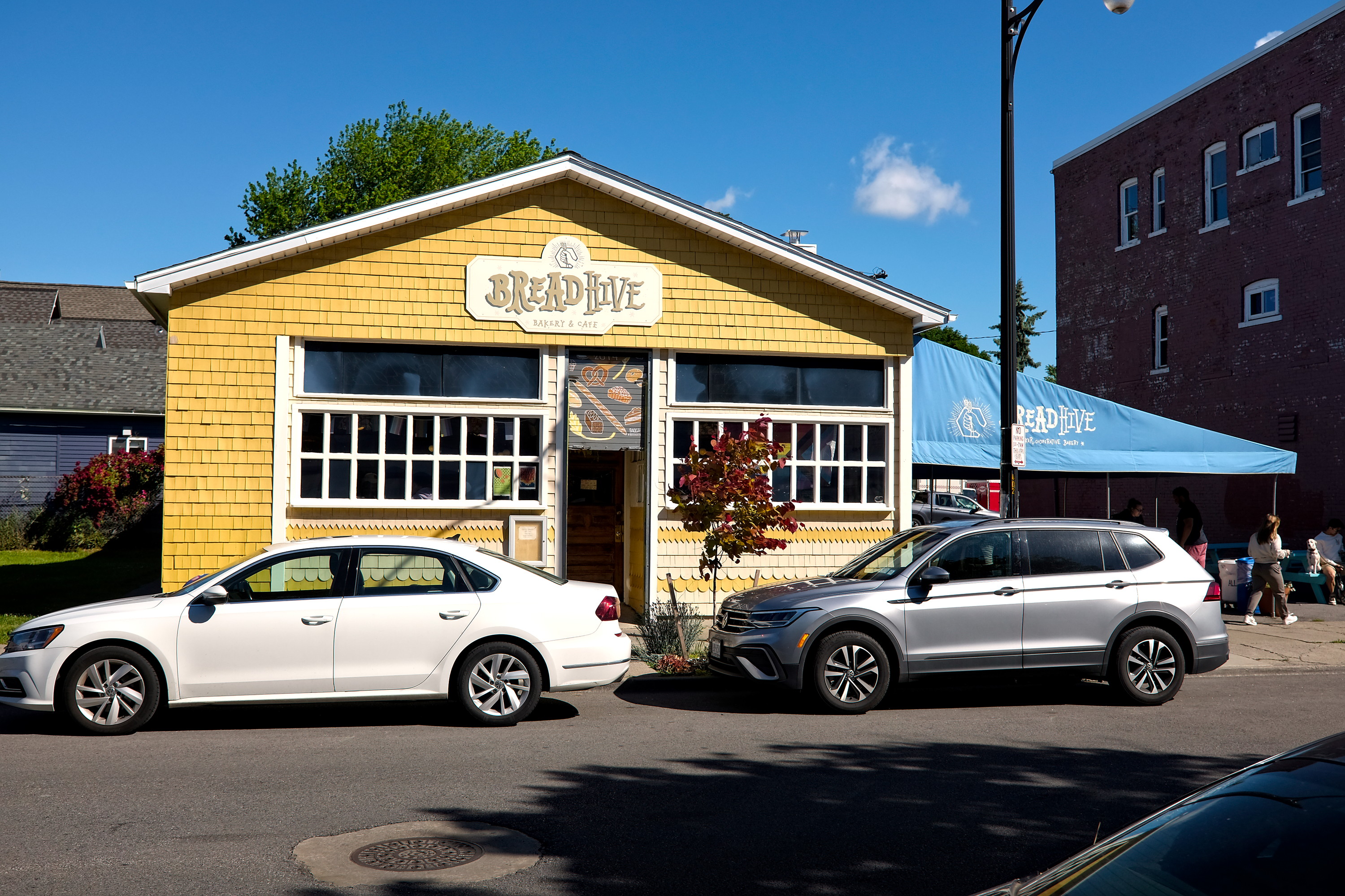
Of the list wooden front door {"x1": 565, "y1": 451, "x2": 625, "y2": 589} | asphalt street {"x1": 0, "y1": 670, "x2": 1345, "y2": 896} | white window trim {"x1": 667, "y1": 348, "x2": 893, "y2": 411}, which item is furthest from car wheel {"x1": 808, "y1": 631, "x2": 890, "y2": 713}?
wooden front door {"x1": 565, "y1": 451, "x2": 625, "y2": 589}

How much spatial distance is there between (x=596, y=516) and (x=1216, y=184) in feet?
62.4

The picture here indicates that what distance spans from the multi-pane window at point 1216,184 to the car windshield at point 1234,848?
87.3ft

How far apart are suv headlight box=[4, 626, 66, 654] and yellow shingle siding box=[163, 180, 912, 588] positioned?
191 inches

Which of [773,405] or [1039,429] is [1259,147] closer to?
[1039,429]

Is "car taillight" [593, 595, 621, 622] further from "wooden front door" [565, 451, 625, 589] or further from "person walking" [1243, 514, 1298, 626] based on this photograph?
"person walking" [1243, 514, 1298, 626]

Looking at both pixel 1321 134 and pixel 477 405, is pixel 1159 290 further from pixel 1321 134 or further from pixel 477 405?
pixel 477 405

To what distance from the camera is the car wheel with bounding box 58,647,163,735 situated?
7965 millimetres

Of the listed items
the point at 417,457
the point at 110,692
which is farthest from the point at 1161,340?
the point at 110,692

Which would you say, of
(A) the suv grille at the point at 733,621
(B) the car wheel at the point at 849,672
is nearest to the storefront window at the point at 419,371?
(A) the suv grille at the point at 733,621

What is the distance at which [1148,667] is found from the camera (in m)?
9.62

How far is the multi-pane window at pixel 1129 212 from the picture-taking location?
95.0 ft

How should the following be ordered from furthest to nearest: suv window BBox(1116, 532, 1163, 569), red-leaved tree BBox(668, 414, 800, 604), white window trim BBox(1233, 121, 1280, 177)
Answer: white window trim BBox(1233, 121, 1280, 177), red-leaved tree BBox(668, 414, 800, 604), suv window BBox(1116, 532, 1163, 569)

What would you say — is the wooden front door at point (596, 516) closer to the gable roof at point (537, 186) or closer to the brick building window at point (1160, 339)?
the gable roof at point (537, 186)

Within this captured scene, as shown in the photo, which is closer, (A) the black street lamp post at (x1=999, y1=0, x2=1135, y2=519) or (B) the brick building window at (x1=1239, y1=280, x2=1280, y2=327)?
(A) the black street lamp post at (x1=999, y1=0, x2=1135, y2=519)
